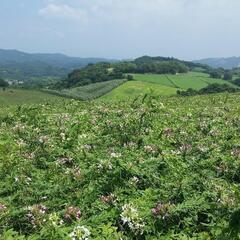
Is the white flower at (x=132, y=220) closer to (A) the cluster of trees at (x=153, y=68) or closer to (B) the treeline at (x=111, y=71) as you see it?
(B) the treeline at (x=111, y=71)

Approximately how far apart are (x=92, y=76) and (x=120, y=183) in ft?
518

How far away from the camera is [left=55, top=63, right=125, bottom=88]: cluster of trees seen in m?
154

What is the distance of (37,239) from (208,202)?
9.50ft

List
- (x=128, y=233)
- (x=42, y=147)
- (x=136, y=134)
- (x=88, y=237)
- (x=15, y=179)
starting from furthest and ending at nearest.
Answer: (x=136, y=134) → (x=42, y=147) → (x=15, y=179) → (x=128, y=233) → (x=88, y=237)

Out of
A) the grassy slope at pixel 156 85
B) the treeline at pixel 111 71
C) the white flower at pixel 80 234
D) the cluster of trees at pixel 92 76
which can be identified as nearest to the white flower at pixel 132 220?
the white flower at pixel 80 234

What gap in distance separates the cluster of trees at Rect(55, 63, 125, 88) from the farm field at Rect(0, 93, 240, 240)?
430 ft

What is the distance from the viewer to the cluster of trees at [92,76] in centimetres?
15438

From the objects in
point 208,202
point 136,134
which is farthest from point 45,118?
point 208,202

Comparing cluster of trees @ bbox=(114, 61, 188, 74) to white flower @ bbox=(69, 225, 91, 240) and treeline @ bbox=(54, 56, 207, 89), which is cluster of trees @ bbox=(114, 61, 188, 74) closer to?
treeline @ bbox=(54, 56, 207, 89)

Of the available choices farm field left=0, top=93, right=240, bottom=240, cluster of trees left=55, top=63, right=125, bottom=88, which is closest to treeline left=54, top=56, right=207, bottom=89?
cluster of trees left=55, top=63, right=125, bottom=88

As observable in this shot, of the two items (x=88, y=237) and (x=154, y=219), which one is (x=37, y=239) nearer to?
(x=88, y=237)

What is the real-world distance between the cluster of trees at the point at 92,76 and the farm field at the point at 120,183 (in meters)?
131

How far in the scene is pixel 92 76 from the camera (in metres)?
166

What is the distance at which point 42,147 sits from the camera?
471 inches
